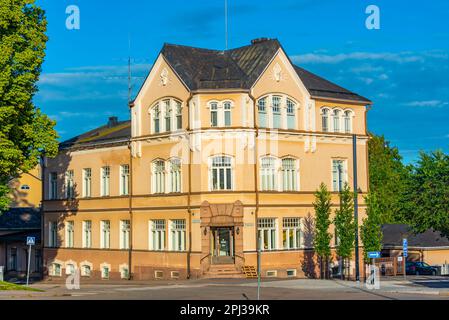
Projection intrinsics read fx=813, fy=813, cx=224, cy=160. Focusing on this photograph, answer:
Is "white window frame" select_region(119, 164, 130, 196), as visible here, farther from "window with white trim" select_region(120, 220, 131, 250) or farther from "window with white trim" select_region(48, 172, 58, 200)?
"window with white trim" select_region(48, 172, 58, 200)

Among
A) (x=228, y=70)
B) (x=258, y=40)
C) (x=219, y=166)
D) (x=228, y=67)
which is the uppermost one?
(x=258, y=40)

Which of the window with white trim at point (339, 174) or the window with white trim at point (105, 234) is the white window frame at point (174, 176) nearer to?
the window with white trim at point (105, 234)

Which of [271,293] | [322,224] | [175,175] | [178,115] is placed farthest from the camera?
[175,175]

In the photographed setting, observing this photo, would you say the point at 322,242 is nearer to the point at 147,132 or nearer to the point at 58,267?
the point at 147,132

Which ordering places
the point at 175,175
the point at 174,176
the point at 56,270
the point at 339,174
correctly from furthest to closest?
1. the point at 56,270
2. the point at 339,174
3. the point at 174,176
4. the point at 175,175

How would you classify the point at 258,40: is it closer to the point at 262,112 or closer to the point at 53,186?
the point at 262,112

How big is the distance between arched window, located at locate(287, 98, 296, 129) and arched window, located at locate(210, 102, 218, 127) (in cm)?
578

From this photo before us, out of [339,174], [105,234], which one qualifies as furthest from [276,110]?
[105,234]

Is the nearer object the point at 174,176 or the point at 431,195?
the point at 174,176

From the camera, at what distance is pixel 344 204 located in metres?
53.5

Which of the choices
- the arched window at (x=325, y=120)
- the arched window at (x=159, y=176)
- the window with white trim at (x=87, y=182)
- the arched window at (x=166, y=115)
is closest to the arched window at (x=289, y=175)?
the arched window at (x=325, y=120)

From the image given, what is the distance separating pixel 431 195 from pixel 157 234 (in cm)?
2575

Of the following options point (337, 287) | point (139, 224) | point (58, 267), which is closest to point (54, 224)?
point (58, 267)

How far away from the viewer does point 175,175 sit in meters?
55.5
